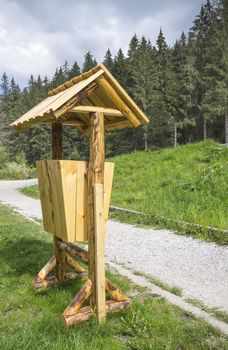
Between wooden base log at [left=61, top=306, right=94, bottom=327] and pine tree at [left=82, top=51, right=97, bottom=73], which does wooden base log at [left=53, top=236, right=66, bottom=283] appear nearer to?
wooden base log at [left=61, top=306, right=94, bottom=327]

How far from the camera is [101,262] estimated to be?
3750mm

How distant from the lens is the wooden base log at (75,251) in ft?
13.3

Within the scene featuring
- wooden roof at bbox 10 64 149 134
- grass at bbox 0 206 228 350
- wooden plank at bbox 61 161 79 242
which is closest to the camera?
grass at bbox 0 206 228 350

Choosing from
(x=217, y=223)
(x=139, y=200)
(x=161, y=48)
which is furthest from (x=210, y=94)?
(x=217, y=223)

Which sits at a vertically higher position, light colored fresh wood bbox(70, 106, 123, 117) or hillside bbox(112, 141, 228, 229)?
light colored fresh wood bbox(70, 106, 123, 117)

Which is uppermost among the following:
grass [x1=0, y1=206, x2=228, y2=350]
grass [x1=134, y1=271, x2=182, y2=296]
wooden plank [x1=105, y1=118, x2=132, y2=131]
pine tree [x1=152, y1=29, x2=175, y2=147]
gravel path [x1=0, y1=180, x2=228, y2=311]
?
pine tree [x1=152, y1=29, x2=175, y2=147]

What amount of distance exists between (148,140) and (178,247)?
3869cm

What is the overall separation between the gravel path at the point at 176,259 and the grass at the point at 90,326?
0.70 metres

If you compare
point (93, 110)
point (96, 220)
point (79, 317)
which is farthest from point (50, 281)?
point (93, 110)

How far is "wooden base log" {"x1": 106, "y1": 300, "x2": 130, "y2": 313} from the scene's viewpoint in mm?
3867

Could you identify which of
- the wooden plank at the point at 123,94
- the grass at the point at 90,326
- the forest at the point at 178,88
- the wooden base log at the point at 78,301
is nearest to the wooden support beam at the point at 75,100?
the wooden plank at the point at 123,94

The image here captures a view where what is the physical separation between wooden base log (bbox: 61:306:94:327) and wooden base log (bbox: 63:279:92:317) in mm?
38

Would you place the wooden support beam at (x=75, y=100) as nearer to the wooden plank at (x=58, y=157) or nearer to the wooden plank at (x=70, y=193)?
the wooden plank at (x=70, y=193)

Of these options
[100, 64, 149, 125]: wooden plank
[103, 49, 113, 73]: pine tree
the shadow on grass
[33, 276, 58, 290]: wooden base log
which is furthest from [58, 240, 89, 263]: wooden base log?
[103, 49, 113, 73]: pine tree
